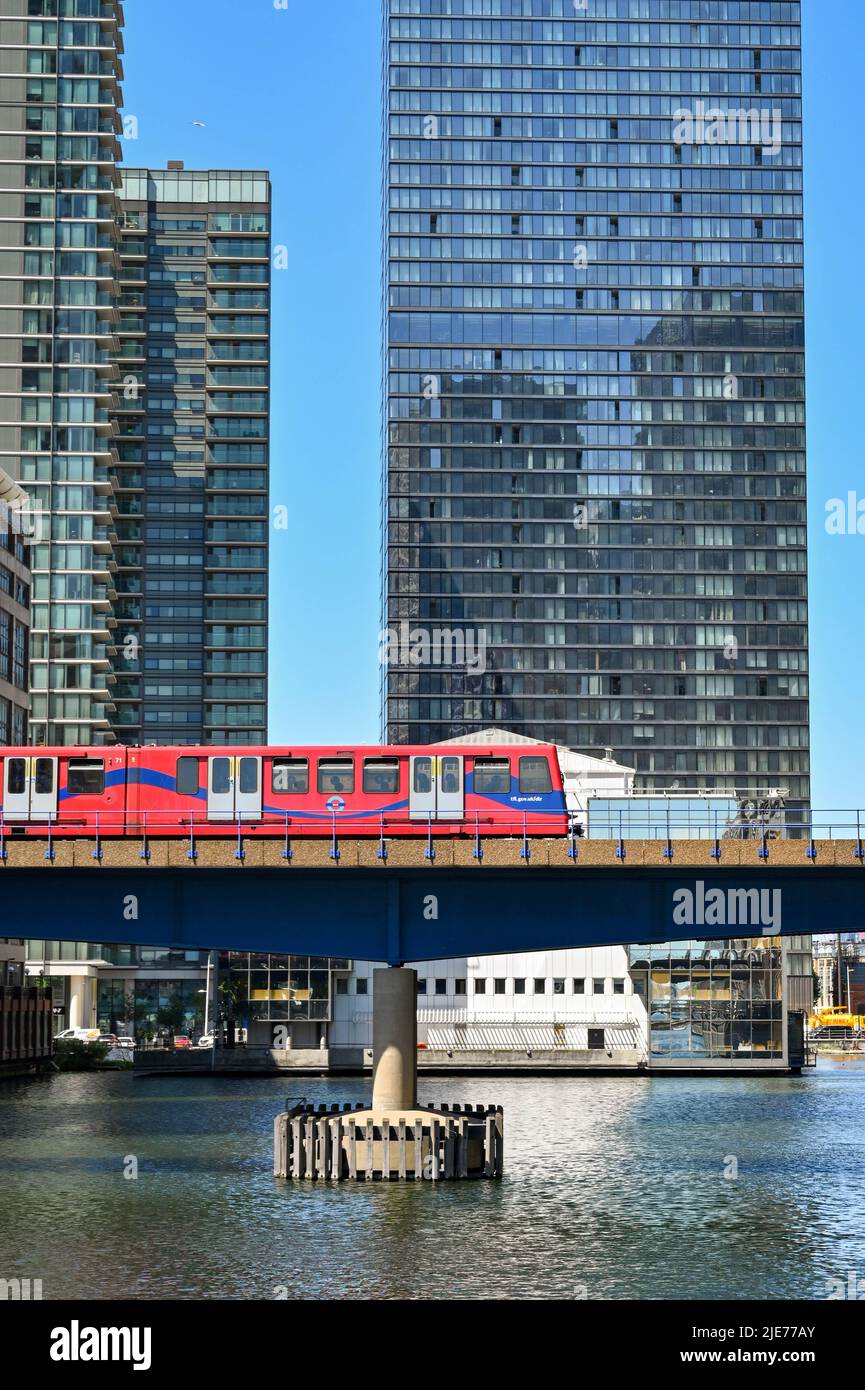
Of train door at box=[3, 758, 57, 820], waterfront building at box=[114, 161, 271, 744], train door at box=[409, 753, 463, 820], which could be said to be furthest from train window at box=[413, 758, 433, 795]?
waterfront building at box=[114, 161, 271, 744]

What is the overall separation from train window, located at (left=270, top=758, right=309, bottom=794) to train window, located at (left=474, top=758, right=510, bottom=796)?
6.21 metres

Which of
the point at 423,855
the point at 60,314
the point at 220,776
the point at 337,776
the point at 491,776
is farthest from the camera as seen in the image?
the point at 60,314

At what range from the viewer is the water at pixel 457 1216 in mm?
35250

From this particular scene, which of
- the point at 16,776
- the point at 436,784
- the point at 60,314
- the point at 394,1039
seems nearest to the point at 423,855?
the point at 394,1039

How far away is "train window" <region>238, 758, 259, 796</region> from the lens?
6644 cm

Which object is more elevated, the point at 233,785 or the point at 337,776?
the point at 337,776

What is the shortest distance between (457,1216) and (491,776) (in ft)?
82.8

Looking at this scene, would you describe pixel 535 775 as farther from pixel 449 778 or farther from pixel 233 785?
pixel 233 785

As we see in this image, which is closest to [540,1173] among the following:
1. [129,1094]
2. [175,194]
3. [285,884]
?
[285,884]

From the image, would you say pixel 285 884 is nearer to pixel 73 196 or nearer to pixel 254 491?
pixel 73 196

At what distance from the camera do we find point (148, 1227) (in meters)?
41.8

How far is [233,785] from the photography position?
6650 cm

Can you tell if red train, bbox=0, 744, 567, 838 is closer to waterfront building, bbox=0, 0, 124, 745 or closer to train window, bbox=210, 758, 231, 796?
train window, bbox=210, 758, 231, 796

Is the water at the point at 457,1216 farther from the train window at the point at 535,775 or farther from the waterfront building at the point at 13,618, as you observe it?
the waterfront building at the point at 13,618
